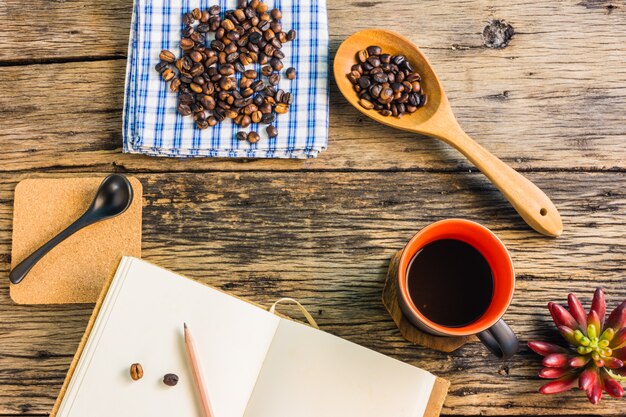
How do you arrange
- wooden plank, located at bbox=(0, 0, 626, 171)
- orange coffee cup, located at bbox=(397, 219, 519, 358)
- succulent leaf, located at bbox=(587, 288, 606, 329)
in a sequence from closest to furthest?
orange coffee cup, located at bbox=(397, 219, 519, 358), succulent leaf, located at bbox=(587, 288, 606, 329), wooden plank, located at bbox=(0, 0, 626, 171)

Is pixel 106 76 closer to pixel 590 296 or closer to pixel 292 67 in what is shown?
pixel 292 67

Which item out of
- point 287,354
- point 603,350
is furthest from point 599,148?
point 287,354

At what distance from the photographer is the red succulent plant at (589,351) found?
0.92 m

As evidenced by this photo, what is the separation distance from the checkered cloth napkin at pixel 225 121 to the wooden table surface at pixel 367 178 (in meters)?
0.04

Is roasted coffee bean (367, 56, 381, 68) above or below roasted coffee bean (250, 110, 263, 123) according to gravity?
above

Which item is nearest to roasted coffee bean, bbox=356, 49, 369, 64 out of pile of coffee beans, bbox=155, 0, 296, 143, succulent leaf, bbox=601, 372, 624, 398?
pile of coffee beans, bbox=155, 0, 296, 143

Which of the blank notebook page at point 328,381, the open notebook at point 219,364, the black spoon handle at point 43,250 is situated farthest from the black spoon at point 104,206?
the blank notebook page at point 328,381

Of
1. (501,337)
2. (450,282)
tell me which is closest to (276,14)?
(450,282)

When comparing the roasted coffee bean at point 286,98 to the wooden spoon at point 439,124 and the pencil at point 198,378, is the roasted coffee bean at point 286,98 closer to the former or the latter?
the wooden spoon at point 439,124

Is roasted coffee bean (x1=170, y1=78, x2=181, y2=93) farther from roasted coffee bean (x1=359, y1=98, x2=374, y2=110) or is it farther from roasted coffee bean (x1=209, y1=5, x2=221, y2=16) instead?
roasted coffee bean (x1=359, y1=98, x2=374, y2=110)

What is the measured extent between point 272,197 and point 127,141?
271 millimetres

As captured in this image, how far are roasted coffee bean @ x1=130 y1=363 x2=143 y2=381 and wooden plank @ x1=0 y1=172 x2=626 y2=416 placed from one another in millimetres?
185

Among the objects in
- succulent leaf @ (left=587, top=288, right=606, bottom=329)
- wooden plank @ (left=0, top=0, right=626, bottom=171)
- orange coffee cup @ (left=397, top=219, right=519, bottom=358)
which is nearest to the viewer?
orange coffee cup @ (left=397, top=219, right=519, bottom=358)

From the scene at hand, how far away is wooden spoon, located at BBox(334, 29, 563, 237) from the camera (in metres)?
1.01
